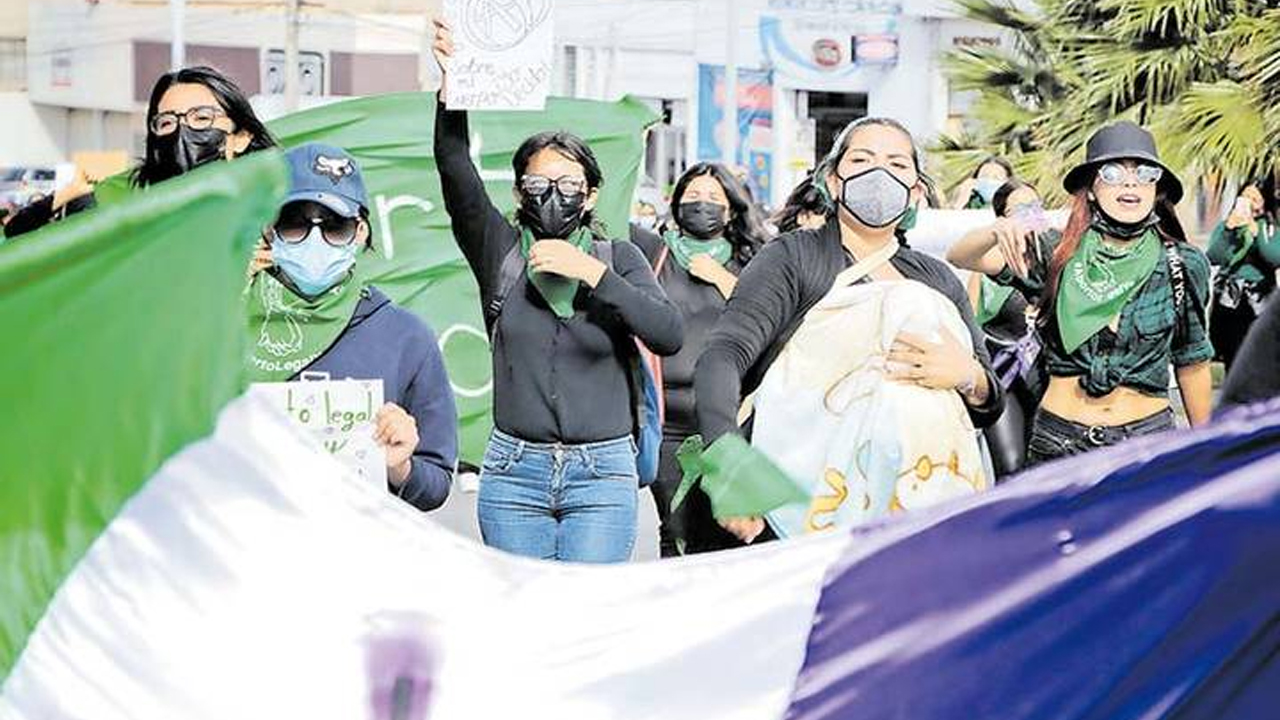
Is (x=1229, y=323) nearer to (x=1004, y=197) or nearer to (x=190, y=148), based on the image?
(x=1004, y=197)

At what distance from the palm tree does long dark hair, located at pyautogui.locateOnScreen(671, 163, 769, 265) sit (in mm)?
7168

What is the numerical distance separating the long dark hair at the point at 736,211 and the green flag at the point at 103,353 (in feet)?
19.4

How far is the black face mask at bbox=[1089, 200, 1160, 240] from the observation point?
256 inches

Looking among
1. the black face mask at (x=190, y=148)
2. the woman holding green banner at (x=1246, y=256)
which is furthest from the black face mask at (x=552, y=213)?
the woman holding green banner at (x=1246, y=256)

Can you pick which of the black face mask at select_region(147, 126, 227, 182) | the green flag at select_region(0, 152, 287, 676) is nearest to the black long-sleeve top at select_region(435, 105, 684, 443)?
the black face mask at select_region(147, 126, 227, 182)

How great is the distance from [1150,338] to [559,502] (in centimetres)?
163

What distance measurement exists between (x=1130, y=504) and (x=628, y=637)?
0.66 m

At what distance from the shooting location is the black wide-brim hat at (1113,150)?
6430mm

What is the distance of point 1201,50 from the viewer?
55.2ft

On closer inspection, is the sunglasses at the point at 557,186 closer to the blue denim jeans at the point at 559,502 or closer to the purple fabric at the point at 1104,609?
the blue denim jeans at the point at 559,502

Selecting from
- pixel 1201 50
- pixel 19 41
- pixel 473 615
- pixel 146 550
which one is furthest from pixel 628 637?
pixel 19 41

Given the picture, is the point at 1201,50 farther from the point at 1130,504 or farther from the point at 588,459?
the point at 1130,504

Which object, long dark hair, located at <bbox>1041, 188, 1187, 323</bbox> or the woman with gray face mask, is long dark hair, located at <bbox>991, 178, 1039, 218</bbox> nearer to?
long dark hair, located at <bbox>1041, 188, 1187, 323</bbox>

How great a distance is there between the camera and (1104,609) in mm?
3076
